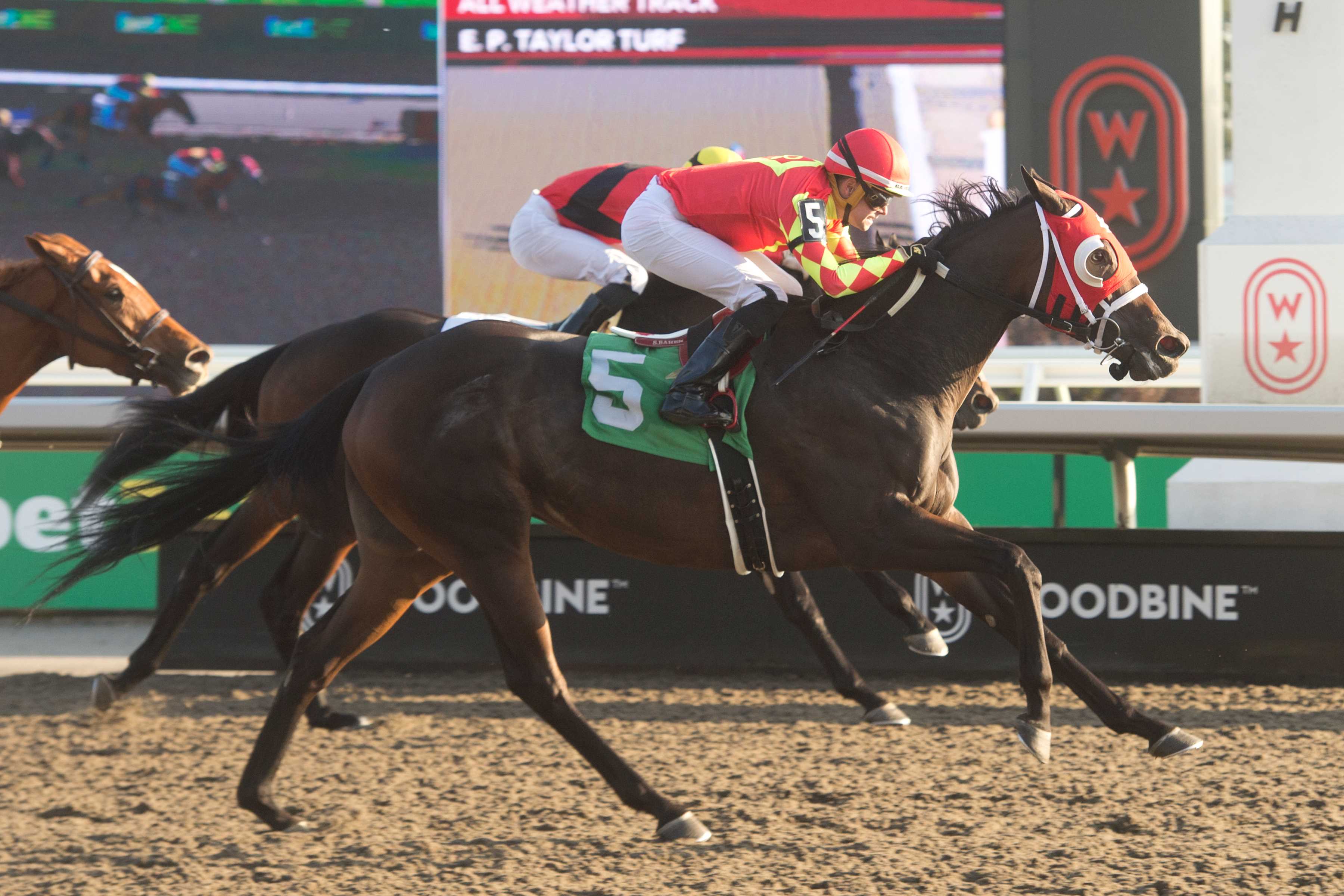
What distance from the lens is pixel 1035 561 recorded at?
5.25 metres

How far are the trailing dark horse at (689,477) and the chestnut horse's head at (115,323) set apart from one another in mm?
1170

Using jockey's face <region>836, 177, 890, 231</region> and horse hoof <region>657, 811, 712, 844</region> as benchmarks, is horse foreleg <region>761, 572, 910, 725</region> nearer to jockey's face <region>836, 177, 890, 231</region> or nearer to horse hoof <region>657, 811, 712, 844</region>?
horse hoof <region>657, 811, 712, 844</region>

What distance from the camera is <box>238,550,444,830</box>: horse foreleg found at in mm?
3365

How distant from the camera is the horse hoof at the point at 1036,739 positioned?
2975mm

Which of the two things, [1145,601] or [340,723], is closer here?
[340,723]

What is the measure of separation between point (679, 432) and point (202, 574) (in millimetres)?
2210

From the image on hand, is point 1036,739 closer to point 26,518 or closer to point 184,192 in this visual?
point 26,518

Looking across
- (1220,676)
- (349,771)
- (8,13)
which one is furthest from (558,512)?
(8,13)

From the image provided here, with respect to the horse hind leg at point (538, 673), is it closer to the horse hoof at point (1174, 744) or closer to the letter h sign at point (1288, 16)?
the horse hoof at point (1174, 744)

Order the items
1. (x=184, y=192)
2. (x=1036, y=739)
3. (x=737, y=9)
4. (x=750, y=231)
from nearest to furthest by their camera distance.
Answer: (x=1036, y=739), (x=750, y=231), (x=737, y=9), (x=184, y=192)

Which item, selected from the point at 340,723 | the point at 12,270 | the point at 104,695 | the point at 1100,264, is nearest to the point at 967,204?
the point at 1100,264

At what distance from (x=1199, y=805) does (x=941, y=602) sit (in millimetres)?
1899

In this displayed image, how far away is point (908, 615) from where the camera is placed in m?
3.91

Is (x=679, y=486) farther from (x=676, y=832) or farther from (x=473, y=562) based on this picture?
(x=676, y=832)
